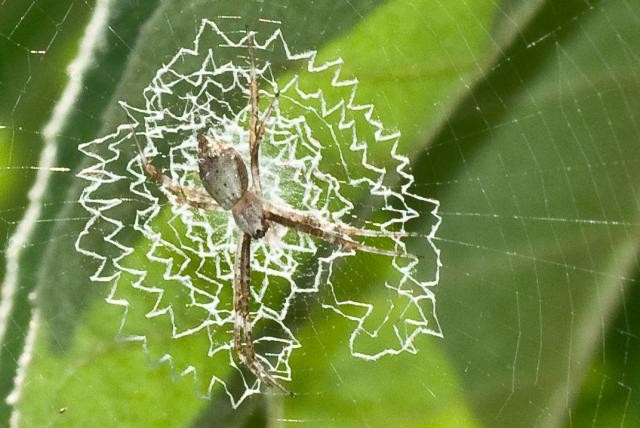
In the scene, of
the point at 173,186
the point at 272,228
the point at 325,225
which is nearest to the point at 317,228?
the point at 325,225

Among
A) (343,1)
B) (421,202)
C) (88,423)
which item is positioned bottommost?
(88,423)

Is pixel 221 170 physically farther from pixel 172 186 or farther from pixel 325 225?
pixel 325 225

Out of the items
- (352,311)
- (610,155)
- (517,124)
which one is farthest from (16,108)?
(610,155)

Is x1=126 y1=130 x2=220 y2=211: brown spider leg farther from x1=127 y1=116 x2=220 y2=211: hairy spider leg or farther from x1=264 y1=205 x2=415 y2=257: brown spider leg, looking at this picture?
x1=264 y1=205 x2=415 y2=257: brown spider leg

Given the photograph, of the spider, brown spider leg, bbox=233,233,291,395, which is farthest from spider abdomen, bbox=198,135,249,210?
brown spider leg, bbox=233,233,291,395

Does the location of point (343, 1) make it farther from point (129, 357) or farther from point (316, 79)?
point (129, 357)

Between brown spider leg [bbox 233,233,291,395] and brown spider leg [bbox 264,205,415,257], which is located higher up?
brown spider leg [bbox 264,205,415,257]

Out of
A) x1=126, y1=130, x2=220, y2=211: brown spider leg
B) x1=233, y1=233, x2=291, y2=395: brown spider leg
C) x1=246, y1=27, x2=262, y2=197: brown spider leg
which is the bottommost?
x1=233, y1=233, x2=291, y2=395: brown spider leg
